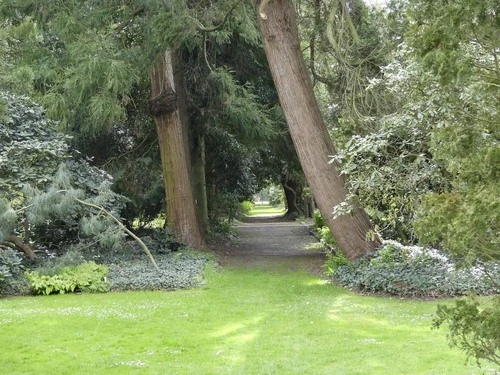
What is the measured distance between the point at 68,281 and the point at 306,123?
5.70 meters

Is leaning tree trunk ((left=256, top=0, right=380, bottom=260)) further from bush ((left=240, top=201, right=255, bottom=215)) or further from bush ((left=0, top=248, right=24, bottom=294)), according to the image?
bush ((left=240, top=201, right=255, bottom=215))

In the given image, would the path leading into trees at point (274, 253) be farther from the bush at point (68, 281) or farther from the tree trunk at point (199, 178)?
the bush at point (68, 281)

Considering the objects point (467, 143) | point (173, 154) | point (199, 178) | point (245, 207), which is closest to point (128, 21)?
point (173, 154)

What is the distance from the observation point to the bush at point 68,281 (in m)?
11.8

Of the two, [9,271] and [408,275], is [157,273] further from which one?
[408,275]

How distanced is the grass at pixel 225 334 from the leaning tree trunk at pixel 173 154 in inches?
202

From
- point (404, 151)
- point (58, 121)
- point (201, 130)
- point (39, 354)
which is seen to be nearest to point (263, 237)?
point (201, 130)

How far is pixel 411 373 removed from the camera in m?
6.07

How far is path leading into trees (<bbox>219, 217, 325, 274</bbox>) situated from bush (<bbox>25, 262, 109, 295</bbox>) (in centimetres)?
424

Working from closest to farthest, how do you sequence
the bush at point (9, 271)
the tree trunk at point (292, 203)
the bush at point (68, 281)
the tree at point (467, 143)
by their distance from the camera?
the tree at point (467, 143), the bush at point (9, 271), the bush at point (68, 281), the tree trunk at point (292, 203)

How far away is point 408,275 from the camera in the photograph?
1076 centimetres

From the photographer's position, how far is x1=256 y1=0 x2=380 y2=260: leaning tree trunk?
39.9 feet

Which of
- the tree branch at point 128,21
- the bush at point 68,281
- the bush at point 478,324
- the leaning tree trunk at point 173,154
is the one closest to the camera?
the bush at point 478,324

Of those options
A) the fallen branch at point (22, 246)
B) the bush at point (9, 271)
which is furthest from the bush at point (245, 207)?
the bush at point (9, 271)
